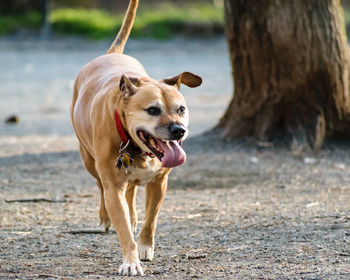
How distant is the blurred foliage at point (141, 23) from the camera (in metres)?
21.6

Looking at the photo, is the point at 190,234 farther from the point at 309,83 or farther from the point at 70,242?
the point at 309,83

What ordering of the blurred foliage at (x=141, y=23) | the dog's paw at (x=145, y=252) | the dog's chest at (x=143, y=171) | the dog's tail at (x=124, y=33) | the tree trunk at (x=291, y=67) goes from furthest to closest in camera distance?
the blurred foliage at (x=141, y=23) → the tree trunk at (x=291, y=67) → the dog's tail at (x=124, y=33) → the dog's paw at (x=145, y=252) → the dog's chest at (x=143, y=171)

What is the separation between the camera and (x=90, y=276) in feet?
14.2

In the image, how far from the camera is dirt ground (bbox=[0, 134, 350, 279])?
4.57 m

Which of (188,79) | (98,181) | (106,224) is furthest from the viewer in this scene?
(98,181)

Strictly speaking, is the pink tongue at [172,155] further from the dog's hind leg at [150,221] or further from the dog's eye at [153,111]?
the dog's hind leg at [150,221]

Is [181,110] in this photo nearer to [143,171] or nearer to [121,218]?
[143,171]

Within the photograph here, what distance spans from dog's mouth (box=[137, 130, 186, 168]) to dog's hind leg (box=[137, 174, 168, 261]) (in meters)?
→ 0.51

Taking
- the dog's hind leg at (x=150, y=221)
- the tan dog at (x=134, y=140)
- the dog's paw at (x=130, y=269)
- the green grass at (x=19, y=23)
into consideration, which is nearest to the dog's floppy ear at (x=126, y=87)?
the tan dog at (x=134, y=140)

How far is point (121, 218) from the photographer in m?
4.57

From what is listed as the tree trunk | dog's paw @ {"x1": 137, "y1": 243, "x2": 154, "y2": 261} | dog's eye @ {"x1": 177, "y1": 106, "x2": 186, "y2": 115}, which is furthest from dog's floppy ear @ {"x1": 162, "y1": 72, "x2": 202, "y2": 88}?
the tree trunk

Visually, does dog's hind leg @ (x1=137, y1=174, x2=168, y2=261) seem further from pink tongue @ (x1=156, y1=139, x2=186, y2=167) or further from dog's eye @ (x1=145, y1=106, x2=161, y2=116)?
dog's eye @ (x1=145, y1=106, x2=161, y2=116)

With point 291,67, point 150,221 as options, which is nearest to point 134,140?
point 150,221

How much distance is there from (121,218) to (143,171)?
1.11 feet
